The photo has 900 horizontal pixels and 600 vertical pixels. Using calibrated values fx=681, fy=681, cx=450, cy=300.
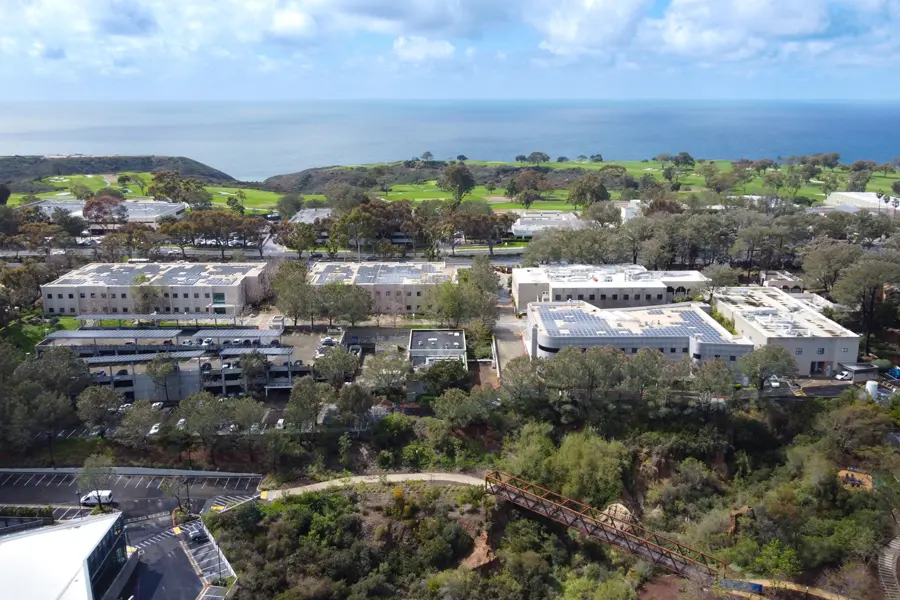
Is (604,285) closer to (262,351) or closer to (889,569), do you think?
(262,351)

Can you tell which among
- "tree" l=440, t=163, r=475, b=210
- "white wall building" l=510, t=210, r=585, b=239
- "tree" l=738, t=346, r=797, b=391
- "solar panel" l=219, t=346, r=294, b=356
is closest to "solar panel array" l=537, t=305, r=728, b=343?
"tree" l=738, t=346, r=797, b=391

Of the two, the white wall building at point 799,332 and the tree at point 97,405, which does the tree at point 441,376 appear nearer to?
the tree at point 97,405

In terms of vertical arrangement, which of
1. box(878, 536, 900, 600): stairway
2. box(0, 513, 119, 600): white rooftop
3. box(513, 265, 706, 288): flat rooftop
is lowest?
box(878, 536, 900, 600): stairway

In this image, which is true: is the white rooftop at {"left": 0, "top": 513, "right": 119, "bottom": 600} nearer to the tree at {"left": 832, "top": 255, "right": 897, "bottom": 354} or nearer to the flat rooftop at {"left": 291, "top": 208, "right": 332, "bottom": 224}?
the tree at {"left": 832, "top": 255, "right": 897, "bottom": 354}

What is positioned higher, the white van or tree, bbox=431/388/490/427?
tree, bbox=431/388/490/427

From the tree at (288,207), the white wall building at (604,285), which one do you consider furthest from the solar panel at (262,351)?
the tree at (288,207)

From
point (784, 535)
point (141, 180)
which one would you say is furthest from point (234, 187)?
point (784, 535)

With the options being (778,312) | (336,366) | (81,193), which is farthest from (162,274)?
(81,193)
